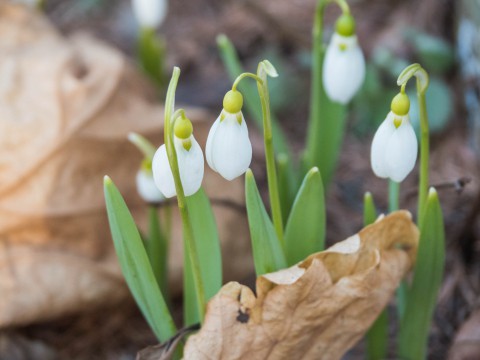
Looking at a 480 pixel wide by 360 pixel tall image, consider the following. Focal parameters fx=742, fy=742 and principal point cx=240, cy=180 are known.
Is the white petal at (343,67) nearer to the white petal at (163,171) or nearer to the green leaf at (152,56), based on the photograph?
the white petal at (163,171)

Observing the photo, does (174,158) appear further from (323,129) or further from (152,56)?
(152,56)

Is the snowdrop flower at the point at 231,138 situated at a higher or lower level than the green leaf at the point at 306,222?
higher

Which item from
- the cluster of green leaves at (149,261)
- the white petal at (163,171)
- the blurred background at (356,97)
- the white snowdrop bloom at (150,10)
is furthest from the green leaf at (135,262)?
the white snowdrop bloom at (150,10)

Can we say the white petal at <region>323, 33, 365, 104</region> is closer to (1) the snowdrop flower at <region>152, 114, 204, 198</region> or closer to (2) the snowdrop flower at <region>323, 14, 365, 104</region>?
(2) the snowdrop flower at <region>323, 14, 365, 104</region>

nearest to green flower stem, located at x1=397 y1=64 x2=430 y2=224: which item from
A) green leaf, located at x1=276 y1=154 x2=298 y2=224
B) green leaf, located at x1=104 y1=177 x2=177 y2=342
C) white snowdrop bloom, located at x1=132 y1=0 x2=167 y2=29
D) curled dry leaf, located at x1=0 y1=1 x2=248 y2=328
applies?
green leaf, located at x1=276 y1=154 x2=298 y2=224

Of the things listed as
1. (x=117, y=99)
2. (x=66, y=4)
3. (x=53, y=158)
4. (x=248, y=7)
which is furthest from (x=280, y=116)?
(x=66, y=4)

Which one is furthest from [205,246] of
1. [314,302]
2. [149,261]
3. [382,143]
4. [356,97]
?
[356,97]
